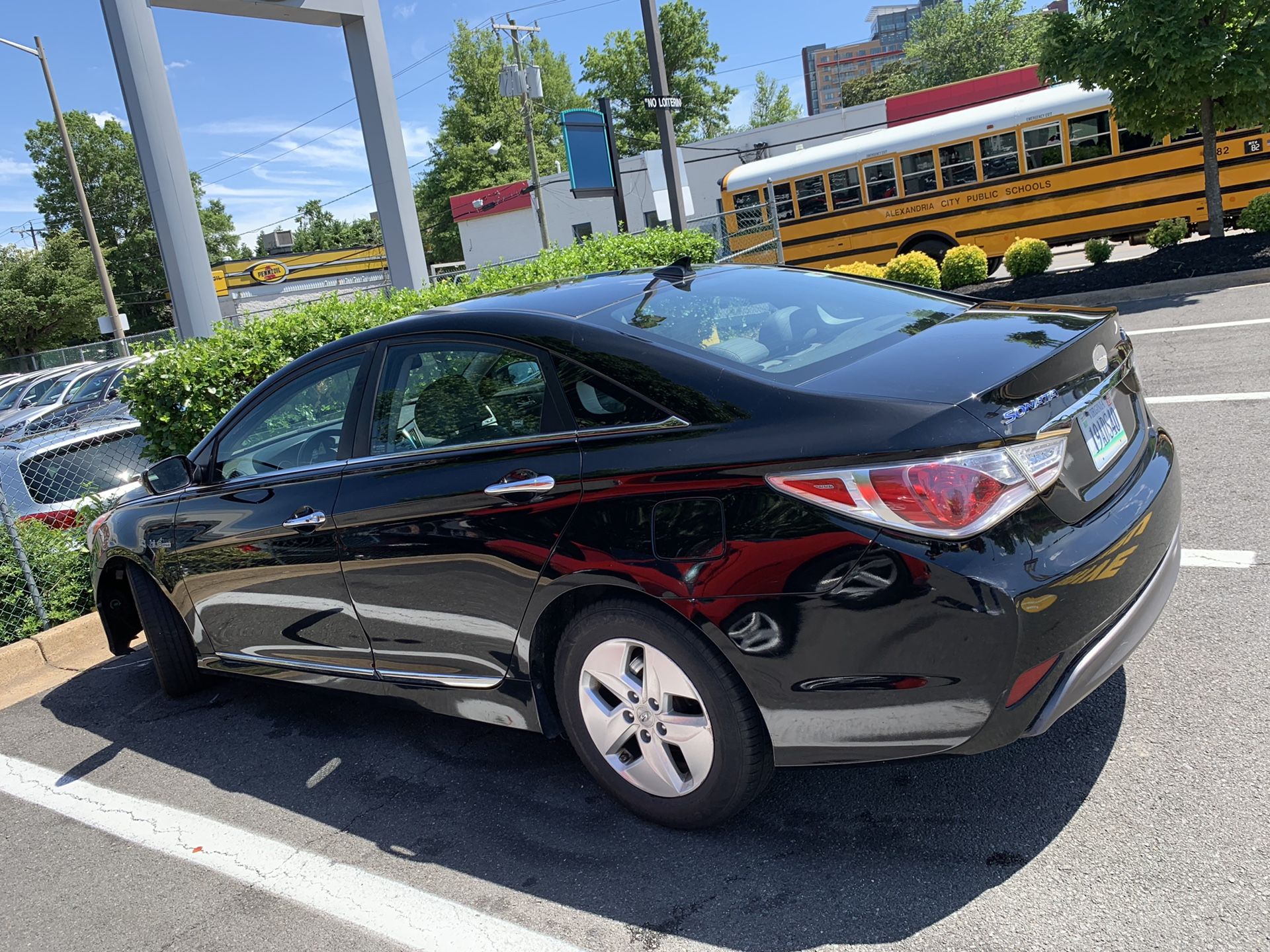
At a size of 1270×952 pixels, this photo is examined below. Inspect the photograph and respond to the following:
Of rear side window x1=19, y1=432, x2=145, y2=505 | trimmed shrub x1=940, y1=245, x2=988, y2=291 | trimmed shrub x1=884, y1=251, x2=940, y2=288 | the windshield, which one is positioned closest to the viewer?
rear side window x1=19, y1=432, x2=145, y2=505

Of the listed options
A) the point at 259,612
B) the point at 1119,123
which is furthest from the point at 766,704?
the point at 1119,123

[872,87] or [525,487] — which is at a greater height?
[872,87]

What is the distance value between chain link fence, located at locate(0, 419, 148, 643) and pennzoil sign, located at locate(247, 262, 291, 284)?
1871 inches

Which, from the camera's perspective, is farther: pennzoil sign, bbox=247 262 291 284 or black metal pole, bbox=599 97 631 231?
pennzoil sign, bbox=247 262 291 284

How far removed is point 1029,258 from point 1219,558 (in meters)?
10.8

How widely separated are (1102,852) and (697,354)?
1.70 meters

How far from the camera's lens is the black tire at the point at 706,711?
2600 millimetres

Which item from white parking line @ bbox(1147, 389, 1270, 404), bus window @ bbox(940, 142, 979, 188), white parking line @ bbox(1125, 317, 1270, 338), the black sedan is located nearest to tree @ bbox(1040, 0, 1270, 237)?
bus window @ bbox(940, 142, 979, 188)

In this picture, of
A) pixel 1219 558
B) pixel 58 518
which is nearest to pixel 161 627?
pixel 58 518

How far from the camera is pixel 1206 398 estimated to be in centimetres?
641

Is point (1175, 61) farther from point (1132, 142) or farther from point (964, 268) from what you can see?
point (1132, 142)

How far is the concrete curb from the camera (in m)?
10.7

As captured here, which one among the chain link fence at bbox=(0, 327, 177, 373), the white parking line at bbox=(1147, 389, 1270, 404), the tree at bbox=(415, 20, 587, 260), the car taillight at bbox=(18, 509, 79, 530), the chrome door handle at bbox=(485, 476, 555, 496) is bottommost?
the white parking line at bbox=(1147, 389, 1270, 404)

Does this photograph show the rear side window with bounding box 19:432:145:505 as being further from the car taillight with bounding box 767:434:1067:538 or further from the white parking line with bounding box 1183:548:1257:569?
the white parking line with bounding box 1183:548:1257:569
